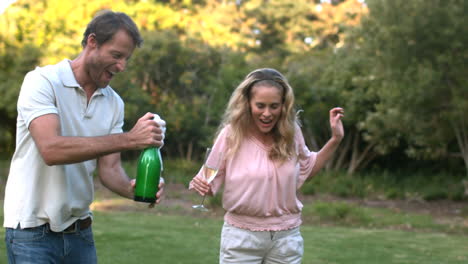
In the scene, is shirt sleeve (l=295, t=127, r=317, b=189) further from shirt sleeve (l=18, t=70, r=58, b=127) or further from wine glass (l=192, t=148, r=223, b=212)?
shirt sleeve (l=18, t=70, r=58, b=127)

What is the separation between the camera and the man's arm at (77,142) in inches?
116

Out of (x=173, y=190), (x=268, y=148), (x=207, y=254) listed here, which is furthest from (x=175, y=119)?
(x=268, y=148)

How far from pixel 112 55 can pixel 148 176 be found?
0.75 m

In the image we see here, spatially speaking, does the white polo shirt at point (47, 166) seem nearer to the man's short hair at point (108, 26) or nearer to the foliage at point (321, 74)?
the man's short hair at point (108, 26)

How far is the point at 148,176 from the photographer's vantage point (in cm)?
365

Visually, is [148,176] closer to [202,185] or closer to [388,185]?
[202,185]

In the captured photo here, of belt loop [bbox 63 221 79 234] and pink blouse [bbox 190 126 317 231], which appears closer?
belt loop [bbox 63 221 79 234]

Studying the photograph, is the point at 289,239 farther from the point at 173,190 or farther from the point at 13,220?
the point at 173,190

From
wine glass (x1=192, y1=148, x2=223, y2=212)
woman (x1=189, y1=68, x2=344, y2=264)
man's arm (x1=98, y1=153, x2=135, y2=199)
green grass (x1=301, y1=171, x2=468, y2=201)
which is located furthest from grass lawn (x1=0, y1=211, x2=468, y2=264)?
green grass (x1=301, y1=171, x2=468, y2=201)

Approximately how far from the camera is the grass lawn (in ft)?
27.2

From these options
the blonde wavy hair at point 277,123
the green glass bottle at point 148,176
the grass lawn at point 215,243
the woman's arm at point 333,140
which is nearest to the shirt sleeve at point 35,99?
the green glass bottle at point 148,176

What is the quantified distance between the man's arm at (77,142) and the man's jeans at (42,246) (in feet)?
1.35

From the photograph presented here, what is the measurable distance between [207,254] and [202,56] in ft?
36.4

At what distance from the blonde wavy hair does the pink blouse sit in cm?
5
